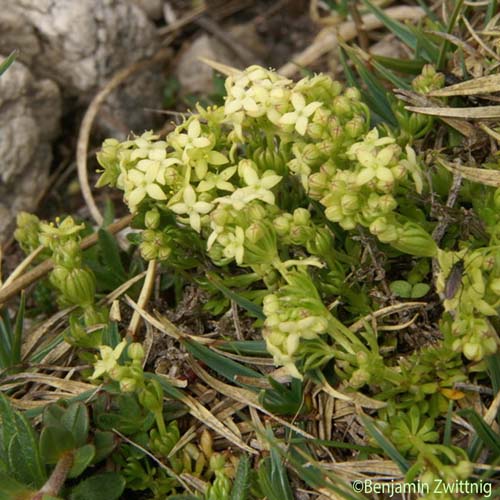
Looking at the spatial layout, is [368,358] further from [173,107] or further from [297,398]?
[173,107]

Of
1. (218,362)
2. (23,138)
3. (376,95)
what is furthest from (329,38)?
(218,362)

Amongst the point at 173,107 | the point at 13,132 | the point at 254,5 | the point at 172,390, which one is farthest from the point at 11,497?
the point at 254,5

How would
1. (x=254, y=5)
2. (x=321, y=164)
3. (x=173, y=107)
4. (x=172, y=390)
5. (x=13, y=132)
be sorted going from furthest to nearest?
1. (x=254, y=5)
2. (x=173, y=107)
3. (x=13, y=132)
4. (x=172, y=390)
5. (x=321, y=164)

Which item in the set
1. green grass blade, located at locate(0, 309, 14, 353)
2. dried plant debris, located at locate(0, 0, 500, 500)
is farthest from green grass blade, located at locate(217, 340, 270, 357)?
green grass blade, located at locate(0, 309, 14, 353)

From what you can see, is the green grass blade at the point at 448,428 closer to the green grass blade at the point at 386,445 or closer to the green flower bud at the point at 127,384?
the green grass blade at the point at 386,445

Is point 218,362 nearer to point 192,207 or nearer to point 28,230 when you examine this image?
point 192,207

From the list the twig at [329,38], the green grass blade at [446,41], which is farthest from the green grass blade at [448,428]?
the twig at [329,38]
